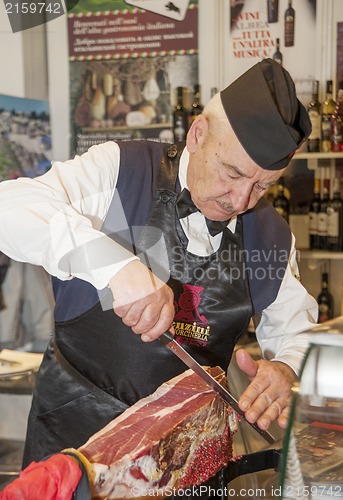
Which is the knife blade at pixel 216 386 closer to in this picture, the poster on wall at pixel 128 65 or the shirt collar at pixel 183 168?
the shirt collar at pixel 183 168

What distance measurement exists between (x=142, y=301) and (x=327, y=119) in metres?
2.95

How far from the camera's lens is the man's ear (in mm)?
1482

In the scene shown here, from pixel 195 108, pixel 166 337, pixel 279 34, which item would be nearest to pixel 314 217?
pixel 195 108

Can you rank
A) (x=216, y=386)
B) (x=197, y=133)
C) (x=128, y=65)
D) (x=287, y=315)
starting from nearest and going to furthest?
(x=216, y=386) → (x=197, y=133) → (x=287, y=315) → (x=128, y=65)

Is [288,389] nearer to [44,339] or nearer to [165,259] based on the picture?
[165,259]

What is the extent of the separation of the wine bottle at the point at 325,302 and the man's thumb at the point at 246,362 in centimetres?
272

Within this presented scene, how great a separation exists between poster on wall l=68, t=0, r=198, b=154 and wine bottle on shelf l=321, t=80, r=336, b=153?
0.88 m

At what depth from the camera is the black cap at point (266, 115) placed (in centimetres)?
138

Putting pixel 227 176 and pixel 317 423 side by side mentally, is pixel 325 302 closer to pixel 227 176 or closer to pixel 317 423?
pixel 227 176

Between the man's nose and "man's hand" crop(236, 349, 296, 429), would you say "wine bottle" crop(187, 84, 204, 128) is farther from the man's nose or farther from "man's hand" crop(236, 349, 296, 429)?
"man's hand" crop(236, 349, 296, 429)

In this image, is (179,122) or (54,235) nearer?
(54,235)

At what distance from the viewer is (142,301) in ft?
3.72

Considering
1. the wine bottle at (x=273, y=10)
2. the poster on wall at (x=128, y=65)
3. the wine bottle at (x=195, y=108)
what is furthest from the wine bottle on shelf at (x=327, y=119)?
the poster on wall at (x=128, y=65)

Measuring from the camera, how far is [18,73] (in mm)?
4359
